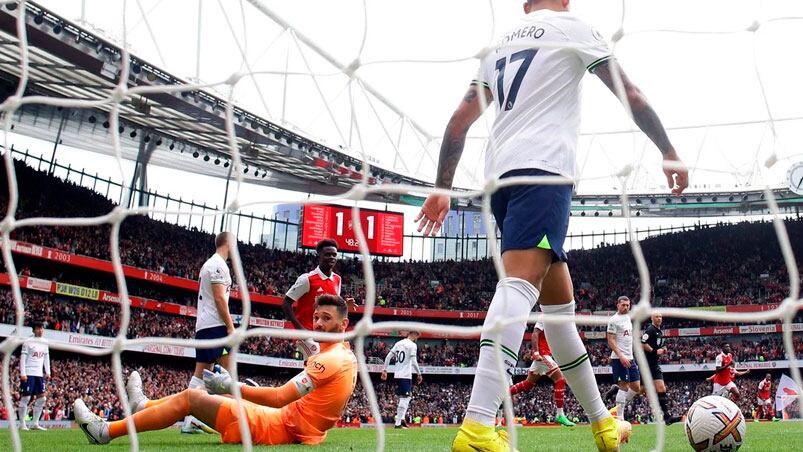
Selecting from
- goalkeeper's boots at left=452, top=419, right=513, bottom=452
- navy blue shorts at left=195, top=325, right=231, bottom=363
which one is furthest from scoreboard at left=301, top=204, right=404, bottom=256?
goalkeeper's boots at left=452, top=419, right=513, bottom=452

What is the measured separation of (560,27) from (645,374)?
133 centimetres

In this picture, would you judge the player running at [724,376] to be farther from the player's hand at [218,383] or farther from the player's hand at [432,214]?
the player's hand at [432,214]

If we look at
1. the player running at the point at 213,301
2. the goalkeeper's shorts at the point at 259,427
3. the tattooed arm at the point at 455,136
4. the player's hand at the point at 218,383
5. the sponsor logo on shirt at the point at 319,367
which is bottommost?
the goalkeeper's shorts at the point at 259,427

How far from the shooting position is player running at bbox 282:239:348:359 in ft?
19.9

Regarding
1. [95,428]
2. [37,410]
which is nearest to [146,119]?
[37,410]

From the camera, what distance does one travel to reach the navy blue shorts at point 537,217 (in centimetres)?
243

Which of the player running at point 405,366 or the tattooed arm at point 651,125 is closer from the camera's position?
the tattooed arm at point 651,125

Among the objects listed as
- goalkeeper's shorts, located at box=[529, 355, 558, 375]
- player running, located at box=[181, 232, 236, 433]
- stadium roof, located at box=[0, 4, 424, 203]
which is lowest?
goalkeeper's shorts, located at box=[529, 355, 558, 375]

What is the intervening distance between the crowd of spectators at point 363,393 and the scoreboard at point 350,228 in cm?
610

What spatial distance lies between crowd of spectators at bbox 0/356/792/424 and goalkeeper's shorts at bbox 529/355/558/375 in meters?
12.1

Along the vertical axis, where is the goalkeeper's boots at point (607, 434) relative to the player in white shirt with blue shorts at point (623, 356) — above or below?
below

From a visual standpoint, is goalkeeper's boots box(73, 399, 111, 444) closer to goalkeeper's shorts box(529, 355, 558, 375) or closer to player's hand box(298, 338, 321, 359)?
player's hand box(298, 338, 321, 359)

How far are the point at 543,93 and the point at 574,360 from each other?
1.06 meters

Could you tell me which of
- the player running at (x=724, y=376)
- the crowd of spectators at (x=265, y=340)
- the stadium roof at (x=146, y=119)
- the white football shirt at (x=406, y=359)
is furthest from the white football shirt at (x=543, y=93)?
the crowd of spectators at (x=265, y=340)
